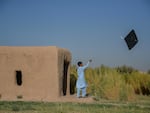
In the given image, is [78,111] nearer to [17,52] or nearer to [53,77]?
[53,77]

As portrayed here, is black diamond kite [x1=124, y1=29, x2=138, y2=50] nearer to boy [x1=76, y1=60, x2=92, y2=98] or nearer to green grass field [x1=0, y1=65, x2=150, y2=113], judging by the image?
green grass field [x1=0, y1=65, x2=150, y2=113]

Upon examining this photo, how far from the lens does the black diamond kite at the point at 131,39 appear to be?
50.7 feet

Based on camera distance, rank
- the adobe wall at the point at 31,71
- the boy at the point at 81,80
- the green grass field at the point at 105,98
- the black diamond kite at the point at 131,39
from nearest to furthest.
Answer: the green grass field at the point at 105,98 < the black diamond kite at the point at 131,39 < the boy at the point at 81,80 < the adobe wall at the point at 31,71

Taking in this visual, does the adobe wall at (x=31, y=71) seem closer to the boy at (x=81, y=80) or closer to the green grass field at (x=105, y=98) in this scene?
the boy at (x=81, y=80)

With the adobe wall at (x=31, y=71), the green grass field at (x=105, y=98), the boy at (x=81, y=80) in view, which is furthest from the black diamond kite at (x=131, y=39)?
the adobe wall at (x=31, y=71)

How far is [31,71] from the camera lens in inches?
747

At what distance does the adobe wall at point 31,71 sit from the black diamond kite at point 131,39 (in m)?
4.41

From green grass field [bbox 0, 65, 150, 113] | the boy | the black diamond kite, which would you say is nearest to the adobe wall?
the boy

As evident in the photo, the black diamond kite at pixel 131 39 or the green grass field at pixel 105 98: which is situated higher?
the black diamond kite at pixel 131 39

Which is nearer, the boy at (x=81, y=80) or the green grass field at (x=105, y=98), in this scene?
the green grass field at (x=105, y=98)

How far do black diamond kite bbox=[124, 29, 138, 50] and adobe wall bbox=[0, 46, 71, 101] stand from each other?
174 inches

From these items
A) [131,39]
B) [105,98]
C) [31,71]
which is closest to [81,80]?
[31,71]

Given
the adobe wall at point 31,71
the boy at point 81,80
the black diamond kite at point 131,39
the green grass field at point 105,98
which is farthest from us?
the adobe wall at point 31,71

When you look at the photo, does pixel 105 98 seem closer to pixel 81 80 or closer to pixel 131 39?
pixel 81 80
